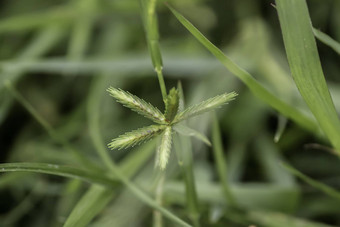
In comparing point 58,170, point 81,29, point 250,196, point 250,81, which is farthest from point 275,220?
point 81,29

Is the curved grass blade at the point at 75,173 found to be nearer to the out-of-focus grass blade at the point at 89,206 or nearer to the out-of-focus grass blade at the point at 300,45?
the out-of-focus grass blade at the point at 89,206

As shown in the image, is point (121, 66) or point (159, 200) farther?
point (121, 66)

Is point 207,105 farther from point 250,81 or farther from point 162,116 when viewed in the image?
point 250,81

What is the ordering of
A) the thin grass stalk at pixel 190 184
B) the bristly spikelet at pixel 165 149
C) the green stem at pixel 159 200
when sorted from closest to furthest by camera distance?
the bristly spikelet at pixel 165 149 < the thin grass stalk at pixel 190 184 < the green stem at pixel 159 200

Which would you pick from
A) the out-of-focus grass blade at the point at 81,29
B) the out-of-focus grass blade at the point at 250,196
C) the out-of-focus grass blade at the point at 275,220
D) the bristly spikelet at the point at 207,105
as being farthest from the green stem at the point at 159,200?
the out-of-focus grass blade at the point at 81,29

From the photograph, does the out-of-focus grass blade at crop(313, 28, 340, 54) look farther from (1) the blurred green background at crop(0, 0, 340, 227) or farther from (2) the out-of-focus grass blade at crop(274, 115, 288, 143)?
(1) the blurred green background at crop(0, 0, 340, 227)

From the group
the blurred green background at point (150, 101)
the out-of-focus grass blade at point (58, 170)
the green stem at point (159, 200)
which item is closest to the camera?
the out-of-focus grass blade at point (58, 170)
